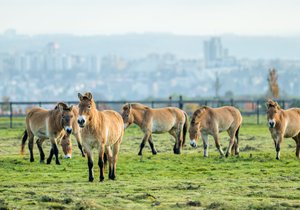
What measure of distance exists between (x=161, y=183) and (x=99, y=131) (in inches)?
65.5

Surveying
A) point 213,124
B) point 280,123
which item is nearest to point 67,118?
point 213,124

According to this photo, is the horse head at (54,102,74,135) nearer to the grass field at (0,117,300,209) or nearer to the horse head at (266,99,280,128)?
the grass field at (0,117,300,209)

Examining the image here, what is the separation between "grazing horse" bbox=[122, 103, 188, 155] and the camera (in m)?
28.5

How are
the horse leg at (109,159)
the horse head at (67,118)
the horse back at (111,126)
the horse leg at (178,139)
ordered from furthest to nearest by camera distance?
the horse leg at (178,139) → the horse head at (67,118) → the horse leg at (109,159) → the horse back at (111,126)

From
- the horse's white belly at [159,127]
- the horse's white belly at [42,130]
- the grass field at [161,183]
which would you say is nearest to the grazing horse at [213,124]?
the grass field at [161,183]

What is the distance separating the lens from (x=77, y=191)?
18.0 m

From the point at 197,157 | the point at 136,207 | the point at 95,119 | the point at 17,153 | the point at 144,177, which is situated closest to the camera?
the point at 136,207

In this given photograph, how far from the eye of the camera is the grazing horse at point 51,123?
23416mm

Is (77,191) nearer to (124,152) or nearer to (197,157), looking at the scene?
(197,157)

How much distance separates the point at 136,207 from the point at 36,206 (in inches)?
65.9

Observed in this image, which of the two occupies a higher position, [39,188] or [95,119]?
[95,119]

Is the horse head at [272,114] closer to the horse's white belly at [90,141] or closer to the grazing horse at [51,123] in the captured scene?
the grazing horse at [51,123]

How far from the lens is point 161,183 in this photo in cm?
1955

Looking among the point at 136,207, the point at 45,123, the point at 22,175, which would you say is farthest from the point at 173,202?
the point at 45,123
